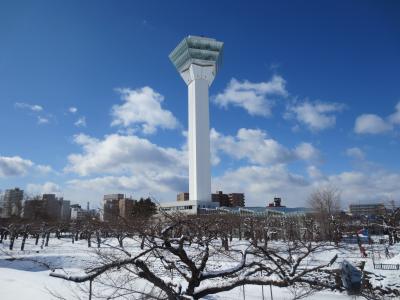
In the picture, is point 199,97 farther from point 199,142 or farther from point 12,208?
point 12,208

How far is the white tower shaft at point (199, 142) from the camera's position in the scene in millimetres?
96644

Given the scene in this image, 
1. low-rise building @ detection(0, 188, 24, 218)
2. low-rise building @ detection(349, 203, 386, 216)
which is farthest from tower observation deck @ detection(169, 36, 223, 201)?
low-rise building @ detection(0, 188, 24, 218)

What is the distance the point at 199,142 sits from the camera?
99.7m

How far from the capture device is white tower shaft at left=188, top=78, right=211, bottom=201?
317 feet

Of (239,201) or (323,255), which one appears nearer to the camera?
(323,255)

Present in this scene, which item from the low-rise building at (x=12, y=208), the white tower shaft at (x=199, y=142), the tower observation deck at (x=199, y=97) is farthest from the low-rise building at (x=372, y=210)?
the low-rise building at (x=12, y=208)

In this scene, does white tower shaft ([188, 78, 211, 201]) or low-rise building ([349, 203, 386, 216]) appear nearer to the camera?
low-rise building ([349, 203, 386, 216])

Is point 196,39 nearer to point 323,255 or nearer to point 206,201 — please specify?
point 206,201

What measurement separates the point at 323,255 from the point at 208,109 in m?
74.6

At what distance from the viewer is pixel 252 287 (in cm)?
2014

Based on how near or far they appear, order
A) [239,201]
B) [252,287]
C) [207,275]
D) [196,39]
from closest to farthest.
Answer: [207,275], [252,287], [196,39], [239,201]

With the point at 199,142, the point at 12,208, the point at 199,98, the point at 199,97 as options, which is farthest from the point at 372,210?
the point at 12,208

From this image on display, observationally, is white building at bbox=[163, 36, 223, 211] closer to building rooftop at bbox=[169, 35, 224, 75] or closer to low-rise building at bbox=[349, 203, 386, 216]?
building rooftop at bbox=[169, 35, 224, 75]

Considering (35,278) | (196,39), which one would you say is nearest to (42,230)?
(35,278)
